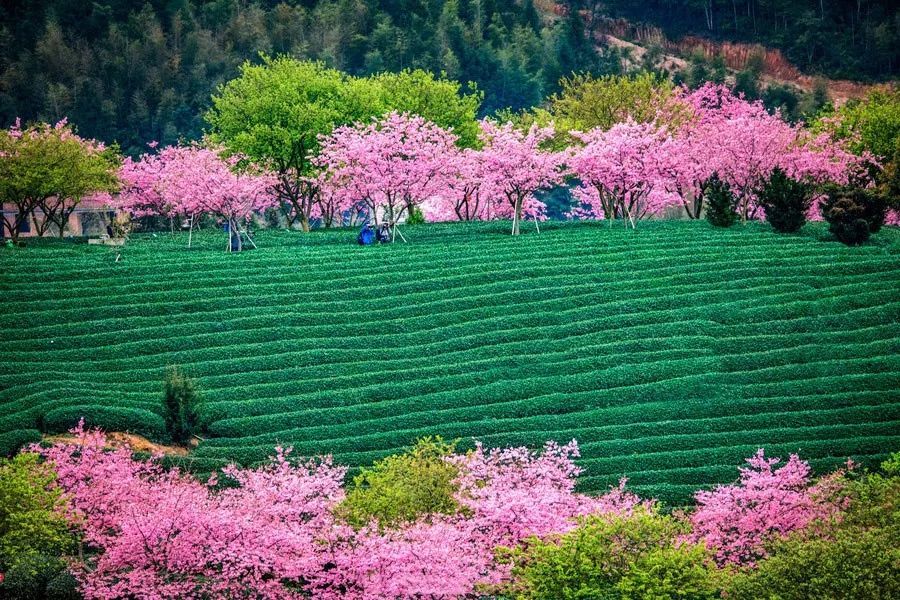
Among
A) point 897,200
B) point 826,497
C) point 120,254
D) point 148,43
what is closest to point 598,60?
point 148,43

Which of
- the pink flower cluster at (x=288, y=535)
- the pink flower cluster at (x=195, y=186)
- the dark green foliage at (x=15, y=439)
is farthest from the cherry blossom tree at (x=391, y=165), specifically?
the pink flower cluster at (x=288, y=535)

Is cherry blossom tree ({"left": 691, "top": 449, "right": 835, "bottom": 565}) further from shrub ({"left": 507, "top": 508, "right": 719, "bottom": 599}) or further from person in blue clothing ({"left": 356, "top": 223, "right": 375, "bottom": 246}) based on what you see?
person in blue clothing ({"left": 356, "top": 223, "right": 375, "bottom": 246})

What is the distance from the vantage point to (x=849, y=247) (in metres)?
48.2

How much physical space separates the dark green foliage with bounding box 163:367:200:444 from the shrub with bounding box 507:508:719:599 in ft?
46.9

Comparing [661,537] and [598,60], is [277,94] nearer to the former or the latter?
[661,537]

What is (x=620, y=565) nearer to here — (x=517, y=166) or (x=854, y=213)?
(x=854, y=213)

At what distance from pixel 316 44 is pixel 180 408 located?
93540mm

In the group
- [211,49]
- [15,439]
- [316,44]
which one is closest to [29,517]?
[15,439]

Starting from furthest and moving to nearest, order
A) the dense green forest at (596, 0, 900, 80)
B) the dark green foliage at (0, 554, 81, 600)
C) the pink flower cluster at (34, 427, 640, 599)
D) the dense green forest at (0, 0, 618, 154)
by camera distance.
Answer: the dense green forest at (596, 0, 900, 80), the dense green forest at (0, 0, 618, 154), the dark green foliage at (0, 554, 81, 600), the pink flower cluster at (34, 427, 640, 599)

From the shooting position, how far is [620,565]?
22031 mm

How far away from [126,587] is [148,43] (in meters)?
98.7

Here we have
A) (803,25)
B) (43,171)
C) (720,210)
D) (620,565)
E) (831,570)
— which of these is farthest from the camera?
(803,25)

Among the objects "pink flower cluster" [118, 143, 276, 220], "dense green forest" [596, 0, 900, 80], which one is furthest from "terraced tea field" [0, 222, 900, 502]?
"dense green forest" [596, 0, 900, 80]

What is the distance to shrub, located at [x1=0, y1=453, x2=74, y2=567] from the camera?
25359 mm
